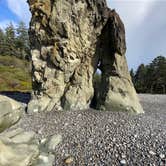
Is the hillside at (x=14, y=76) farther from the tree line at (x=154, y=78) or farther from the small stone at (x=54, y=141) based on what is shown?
the small stone at (x=54, y=141)

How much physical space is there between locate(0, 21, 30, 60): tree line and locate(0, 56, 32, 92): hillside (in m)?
14.2

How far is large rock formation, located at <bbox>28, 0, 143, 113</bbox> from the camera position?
13.8 m

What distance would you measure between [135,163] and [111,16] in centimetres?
856

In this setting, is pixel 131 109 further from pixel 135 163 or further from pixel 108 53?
pixel 135 163

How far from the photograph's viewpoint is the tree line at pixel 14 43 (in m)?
73.1

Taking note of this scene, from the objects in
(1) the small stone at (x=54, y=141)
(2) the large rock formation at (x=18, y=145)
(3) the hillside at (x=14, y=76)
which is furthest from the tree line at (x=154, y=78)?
(2) the large rock formation at (x=18, y=145)

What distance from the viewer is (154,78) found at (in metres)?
49.0

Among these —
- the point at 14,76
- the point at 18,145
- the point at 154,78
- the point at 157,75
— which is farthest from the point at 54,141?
the point at 154,78

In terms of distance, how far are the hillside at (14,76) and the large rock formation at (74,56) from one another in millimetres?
17856

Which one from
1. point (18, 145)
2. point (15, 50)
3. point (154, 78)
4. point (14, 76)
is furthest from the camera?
point (15, 50)

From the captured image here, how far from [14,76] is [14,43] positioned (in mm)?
34790

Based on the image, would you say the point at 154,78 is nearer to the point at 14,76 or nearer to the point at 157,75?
the point at 157,75

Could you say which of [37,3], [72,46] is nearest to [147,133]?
[72,46]

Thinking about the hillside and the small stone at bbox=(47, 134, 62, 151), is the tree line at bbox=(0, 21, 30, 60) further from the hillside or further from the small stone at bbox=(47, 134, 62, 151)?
the small stone at bbox=(47, 134, 62, 151)
